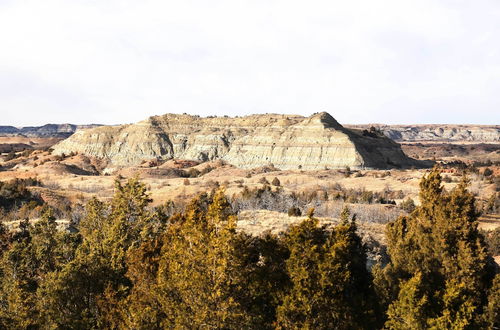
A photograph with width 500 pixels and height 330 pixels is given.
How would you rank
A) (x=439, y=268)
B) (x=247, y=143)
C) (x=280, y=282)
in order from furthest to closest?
1. (x=247, y=143)
2. (x=439, y=268)
3. (x=280, y=282)

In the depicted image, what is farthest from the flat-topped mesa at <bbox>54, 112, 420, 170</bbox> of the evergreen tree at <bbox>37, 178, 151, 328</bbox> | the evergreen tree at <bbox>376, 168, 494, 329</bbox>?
the evergreen tree at <bbox>376, 168, 494, 329</bbox>

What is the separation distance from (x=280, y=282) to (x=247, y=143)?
100505mm

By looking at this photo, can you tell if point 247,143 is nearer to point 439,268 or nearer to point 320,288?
point 439,268

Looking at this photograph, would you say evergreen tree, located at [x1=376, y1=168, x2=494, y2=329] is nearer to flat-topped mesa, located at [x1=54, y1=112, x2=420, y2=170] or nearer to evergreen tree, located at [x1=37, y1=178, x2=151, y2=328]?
evergreen tree, located at [x1=37, y1=178, x2=151, y2=328]

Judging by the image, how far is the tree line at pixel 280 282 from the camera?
12.6 m

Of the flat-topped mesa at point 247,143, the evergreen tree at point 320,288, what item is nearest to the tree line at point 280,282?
the evergreen tree at point 320,288

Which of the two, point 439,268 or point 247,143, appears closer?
point 439,268

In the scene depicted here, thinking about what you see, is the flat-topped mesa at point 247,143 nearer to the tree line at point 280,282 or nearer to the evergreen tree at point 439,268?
the evergreen tree at point 439,268

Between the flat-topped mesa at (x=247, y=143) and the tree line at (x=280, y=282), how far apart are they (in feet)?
274

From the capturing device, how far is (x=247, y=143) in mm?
113875

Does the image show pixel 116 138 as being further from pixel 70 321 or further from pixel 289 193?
pixel 70 321

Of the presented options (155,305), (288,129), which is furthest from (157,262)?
(288,129)

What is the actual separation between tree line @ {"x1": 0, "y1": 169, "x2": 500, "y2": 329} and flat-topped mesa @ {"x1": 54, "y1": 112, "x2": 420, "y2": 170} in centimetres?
8338

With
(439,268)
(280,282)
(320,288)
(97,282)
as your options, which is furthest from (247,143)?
(320,288)
